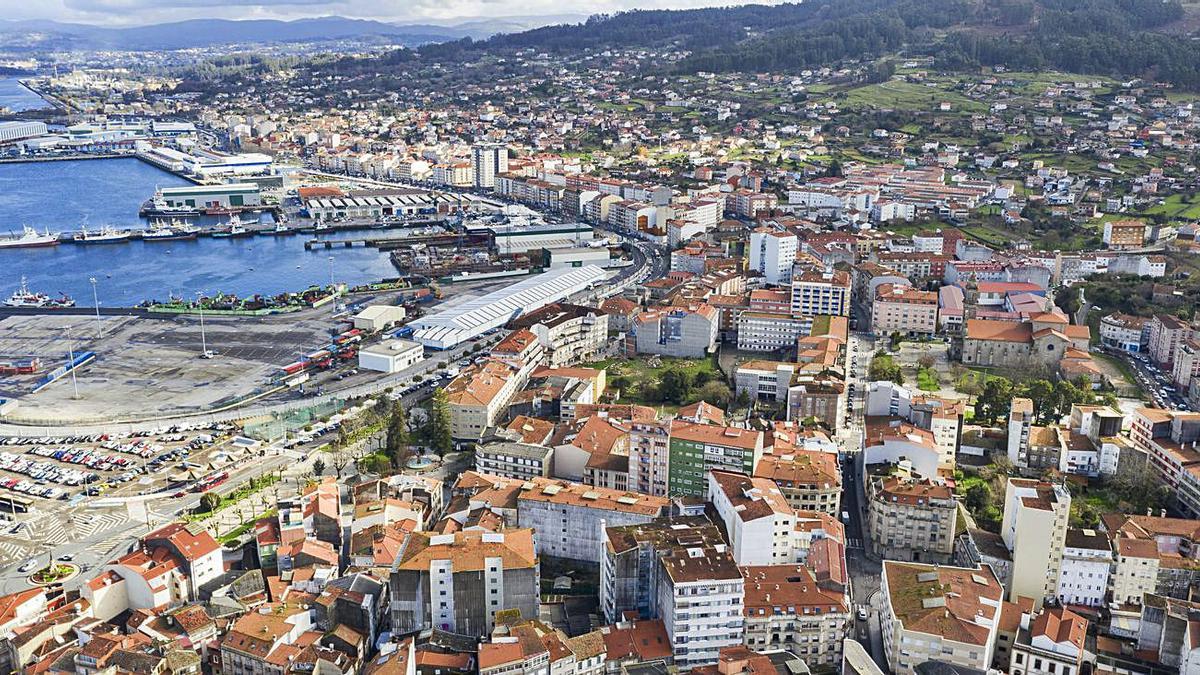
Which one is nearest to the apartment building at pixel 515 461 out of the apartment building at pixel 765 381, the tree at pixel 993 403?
the apartment building at pixel 765 381

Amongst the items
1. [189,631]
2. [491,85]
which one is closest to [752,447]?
[189,631]

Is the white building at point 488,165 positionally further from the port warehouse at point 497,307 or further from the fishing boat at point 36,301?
the fishing boat at point 36,301

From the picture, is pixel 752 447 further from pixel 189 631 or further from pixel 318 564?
pixel 189 631

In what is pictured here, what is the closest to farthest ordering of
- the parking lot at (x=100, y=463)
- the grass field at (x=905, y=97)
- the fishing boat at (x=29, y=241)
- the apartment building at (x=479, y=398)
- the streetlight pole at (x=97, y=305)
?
the parking lot at (x=100, y=463) → the apartment building at (x=479, y=398) → the streetlight pole at (x=97, y=305) → the fishing boat at (x=29, y=241) → the grass field at (x=905, y=97)

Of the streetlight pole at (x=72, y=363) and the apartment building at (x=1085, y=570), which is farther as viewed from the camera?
the streetlight pole at (x=72, y=363)

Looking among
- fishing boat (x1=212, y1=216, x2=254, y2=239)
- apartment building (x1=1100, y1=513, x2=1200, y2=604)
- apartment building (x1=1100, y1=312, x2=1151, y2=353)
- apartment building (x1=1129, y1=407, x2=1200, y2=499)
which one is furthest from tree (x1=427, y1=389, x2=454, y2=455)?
fishing boat (x1=212, y1=216, x2=254, y2=239)

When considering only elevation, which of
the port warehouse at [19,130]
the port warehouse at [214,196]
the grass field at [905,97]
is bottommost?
the port warehouse at [214,196]
